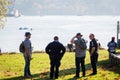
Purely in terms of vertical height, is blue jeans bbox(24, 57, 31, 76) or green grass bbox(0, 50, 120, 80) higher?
blue jeans bbox(24, 57, 31, 76)

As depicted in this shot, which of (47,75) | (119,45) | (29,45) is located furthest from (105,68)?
(119,45)

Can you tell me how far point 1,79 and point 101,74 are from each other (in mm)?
5716

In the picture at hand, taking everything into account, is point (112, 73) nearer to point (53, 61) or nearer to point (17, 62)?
point (53, 61)

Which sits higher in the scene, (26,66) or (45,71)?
(26,66)

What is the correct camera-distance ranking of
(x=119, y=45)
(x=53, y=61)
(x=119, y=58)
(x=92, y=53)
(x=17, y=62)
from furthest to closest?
(x=119, y=45) < (x=17, y=62) < (x=119, y=58) < (x=92, y=53) < (x=53, y=61)

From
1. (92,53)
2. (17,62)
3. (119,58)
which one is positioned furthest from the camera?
(17,62)

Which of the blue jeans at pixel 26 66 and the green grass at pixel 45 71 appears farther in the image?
the blue jeans at pixel 26 66

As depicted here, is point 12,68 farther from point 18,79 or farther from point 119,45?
point 119,45

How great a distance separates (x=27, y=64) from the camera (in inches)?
873

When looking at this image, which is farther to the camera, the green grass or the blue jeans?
the blue jeans

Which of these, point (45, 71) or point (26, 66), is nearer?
point (26, 66)

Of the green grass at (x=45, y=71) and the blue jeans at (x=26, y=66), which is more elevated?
the blue jeans at (x=26, y=66)

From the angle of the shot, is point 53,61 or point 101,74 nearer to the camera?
point 53,61

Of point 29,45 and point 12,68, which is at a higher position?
point 29,45
